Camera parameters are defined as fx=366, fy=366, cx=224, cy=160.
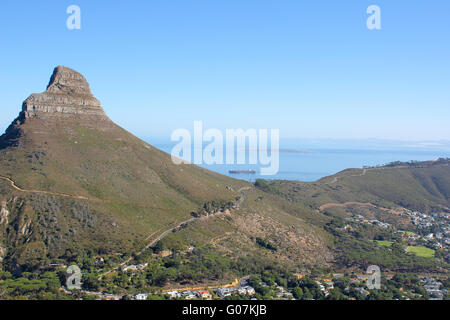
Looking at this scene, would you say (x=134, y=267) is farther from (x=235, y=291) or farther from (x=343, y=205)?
(x=343, y=205)

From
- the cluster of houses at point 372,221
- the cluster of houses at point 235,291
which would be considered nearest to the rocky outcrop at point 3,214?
the cluster of houses at point 235,291

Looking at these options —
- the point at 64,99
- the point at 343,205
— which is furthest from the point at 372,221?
the point at 64,99

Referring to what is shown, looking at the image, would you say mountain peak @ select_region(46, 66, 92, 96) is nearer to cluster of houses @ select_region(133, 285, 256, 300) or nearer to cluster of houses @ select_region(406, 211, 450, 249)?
cluster of houses @ select_region(133, 285, 256, 300)

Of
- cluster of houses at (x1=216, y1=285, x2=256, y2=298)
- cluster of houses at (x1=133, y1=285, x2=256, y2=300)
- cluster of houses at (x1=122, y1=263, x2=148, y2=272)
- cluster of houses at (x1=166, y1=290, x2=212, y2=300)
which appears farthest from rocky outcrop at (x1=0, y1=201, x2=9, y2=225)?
cluster of houses at (x1=216, y1=285, x2=256, y2=298)

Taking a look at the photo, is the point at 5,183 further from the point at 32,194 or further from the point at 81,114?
the point at 81,114
